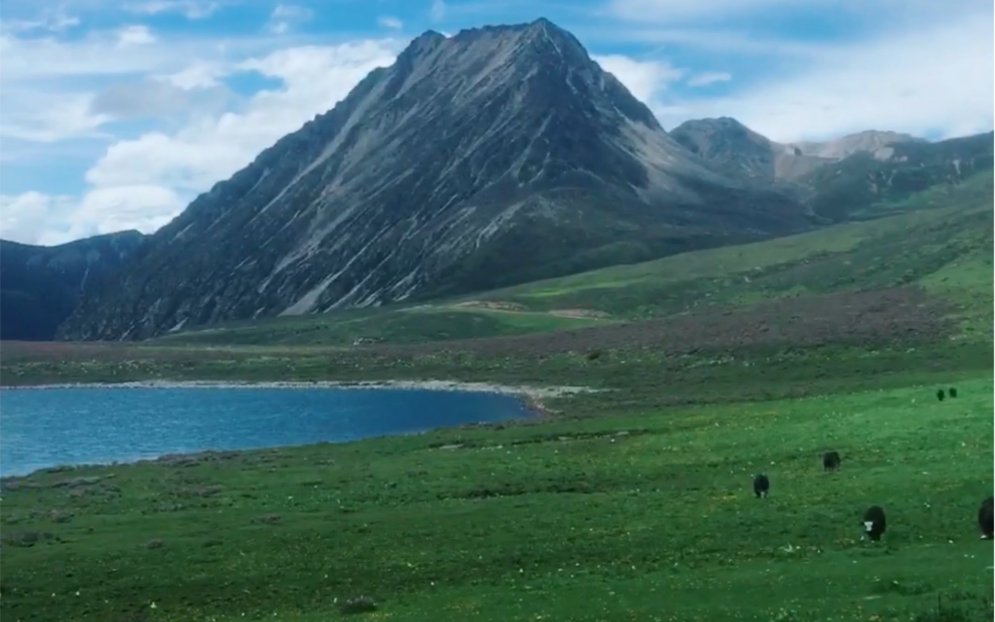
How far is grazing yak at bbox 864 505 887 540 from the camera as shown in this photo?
114ft

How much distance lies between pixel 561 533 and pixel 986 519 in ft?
49.5

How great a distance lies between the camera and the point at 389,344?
19800 cm

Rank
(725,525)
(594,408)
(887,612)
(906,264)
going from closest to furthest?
(887,612) < (725,525) < (594,408) < (906,264)

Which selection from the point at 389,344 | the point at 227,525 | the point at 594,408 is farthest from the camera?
the point at 389,344

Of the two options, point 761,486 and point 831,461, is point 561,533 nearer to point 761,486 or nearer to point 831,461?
point 761,486

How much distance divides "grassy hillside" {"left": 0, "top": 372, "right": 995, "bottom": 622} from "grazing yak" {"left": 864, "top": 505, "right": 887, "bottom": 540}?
2.29 ft

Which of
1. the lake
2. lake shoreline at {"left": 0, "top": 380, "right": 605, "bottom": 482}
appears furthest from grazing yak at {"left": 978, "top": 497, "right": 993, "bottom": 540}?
the lake

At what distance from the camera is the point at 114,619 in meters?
35.1

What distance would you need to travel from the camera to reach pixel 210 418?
11494cm

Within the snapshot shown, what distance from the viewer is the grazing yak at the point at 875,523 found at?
34.7 m

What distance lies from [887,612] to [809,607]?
2093 millimetres

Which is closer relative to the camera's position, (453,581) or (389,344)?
(453,581)

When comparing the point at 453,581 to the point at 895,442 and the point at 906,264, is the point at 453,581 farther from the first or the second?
the point at 906,264

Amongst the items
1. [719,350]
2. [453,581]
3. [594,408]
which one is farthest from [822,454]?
[719,350]
